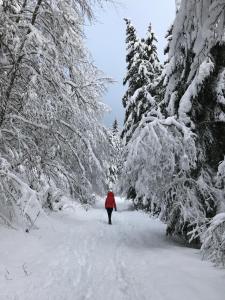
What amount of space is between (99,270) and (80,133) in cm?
447

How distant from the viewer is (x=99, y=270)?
8.81 m

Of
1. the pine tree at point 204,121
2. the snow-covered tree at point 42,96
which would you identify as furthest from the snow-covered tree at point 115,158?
the pine tree at point 204,121

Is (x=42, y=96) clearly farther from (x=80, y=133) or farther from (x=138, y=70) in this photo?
(x=138, y=70)

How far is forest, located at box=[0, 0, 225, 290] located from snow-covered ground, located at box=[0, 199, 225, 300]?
24.0 inches

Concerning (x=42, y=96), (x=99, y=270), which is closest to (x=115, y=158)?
(x=42, y=96)

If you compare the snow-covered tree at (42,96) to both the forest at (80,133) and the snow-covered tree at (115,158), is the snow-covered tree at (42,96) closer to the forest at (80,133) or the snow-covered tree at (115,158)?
the forest at (80,133)

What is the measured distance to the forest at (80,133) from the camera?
951cm

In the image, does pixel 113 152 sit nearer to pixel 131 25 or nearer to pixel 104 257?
pixel 104 257

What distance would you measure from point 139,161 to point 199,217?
251 centimetres

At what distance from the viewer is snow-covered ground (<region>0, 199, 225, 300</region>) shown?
6.96m

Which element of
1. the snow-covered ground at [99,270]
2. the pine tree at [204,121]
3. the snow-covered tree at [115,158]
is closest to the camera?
the snow-covered ground at [99,270]

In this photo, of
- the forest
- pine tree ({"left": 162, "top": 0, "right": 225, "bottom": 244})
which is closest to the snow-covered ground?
the forest

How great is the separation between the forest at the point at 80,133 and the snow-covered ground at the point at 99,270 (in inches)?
24.0

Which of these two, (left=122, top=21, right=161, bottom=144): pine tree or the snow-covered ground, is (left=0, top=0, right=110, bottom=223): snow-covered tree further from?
Answer: (left=122, top=21, right=161, bottom=144): pine tree
